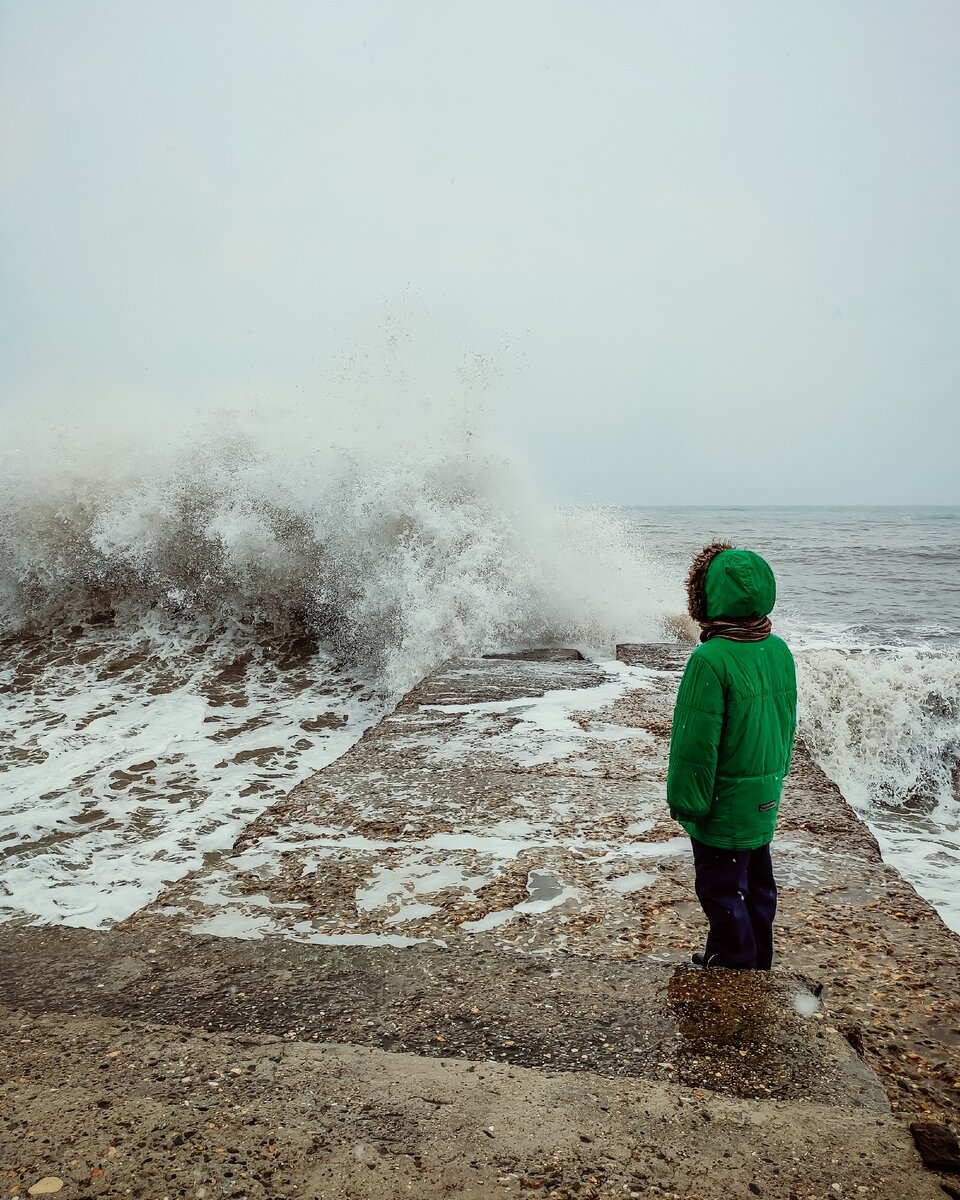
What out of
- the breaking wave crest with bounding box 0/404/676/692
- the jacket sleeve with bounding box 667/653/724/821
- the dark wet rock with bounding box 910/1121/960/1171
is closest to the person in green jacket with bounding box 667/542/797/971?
the jacket sleeve with bounding box 667/653/724/821

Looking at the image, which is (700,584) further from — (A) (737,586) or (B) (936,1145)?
(B) (936,1145)

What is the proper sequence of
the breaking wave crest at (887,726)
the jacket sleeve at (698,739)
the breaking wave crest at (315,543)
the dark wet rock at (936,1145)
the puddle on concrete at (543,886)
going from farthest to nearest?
the breaking wave crest at (315,543) → the breaking wave crest at (887,726) → the puddle on concrete at (543,886) → the jacket sleeve at (698,739) → the dark wet rock at (936,1145)

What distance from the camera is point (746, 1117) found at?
1.40 m

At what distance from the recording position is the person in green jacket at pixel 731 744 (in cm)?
188

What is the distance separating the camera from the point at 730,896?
1.95m

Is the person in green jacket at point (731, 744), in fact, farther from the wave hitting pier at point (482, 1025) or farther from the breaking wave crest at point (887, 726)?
the breaking wave crest at point (887, 726)

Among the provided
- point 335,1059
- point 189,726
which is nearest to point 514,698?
point 189,726

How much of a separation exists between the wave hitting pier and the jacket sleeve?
0.46m

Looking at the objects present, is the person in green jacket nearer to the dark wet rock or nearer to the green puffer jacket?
the green puffer jacket

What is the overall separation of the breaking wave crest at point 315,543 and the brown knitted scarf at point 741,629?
516 cm

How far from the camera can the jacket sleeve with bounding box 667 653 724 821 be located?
1.87 m

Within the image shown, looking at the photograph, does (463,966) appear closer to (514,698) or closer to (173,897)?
(173,897)

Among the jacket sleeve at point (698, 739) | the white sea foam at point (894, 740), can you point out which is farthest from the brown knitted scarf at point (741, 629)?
the white sea foam at point (894, 740)

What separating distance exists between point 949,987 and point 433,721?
3015 millimetres
